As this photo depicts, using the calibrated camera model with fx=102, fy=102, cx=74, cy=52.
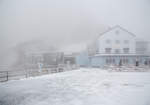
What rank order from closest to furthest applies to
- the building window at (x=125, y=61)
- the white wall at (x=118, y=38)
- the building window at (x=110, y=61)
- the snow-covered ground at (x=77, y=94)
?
the snow-covered ground at (x=77, y=94), the building window at (x=125, y=61), the building window at (x=110, y=61), the white wall at (x=118, y=38)

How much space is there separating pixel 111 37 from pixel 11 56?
24336 millimetres

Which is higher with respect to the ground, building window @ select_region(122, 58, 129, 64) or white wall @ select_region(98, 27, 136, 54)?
white wall @ select_region(98, 27, 136, 54)

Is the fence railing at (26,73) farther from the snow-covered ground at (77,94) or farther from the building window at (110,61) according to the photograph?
the building window at (110,61)

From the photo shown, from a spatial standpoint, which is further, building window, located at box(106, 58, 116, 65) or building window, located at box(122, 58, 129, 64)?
building window, located at box(106, 58, 116, 65)

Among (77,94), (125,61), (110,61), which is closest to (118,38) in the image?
(125,61)

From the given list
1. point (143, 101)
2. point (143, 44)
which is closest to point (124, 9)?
point (143, 44)

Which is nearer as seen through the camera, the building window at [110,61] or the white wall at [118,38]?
the building window at [110,61]

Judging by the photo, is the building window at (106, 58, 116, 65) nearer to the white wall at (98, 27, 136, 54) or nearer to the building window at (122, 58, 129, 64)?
the building window at (122, 58, 129, 64)

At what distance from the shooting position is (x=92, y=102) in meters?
3.37

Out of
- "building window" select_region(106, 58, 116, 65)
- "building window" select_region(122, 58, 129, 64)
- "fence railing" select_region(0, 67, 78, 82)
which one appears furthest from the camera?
"building window" select_region(106, 58, 116, 65)

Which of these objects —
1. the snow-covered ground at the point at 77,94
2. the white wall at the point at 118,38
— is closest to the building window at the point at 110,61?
the white wall at the point at 118,38

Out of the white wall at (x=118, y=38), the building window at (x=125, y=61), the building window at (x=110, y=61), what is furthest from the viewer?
the white wall at (x=118, y=38)

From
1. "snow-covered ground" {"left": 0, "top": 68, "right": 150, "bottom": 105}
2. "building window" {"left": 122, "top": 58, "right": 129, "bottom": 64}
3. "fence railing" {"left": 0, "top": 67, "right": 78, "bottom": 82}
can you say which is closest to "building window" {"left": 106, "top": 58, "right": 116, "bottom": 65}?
"building window" {"left": 122, "top": 58, "right": 129, "bottom": 64}

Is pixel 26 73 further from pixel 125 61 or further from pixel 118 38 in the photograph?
pixel 118 38
